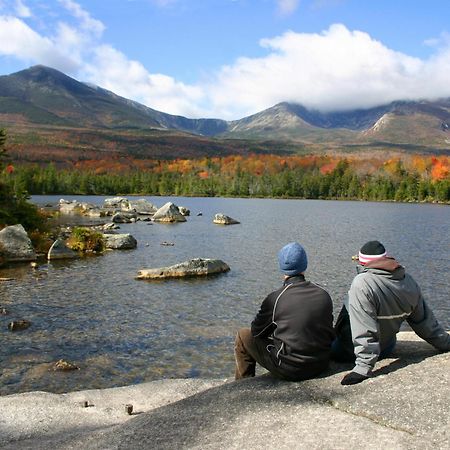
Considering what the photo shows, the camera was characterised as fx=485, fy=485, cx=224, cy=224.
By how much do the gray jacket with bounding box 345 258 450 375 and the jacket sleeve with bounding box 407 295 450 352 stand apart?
0.34 meters

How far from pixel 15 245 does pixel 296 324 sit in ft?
113

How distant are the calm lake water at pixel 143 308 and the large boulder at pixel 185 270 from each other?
0.97 meters

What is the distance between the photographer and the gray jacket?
866cm

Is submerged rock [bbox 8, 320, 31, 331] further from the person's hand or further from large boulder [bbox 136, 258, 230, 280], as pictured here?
the person's hand

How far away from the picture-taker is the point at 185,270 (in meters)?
32.7

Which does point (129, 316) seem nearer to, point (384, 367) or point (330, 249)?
point (384, 367)

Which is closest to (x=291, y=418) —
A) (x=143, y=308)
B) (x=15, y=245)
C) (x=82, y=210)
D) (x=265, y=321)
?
(x=265, y=321)

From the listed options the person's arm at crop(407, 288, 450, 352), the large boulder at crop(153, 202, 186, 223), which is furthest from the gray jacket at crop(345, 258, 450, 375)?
the large boulder at crop(153, 202, 186, 223)

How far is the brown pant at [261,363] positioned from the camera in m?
9.09

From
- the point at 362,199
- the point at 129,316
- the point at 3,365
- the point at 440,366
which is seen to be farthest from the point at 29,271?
the point at 362,199

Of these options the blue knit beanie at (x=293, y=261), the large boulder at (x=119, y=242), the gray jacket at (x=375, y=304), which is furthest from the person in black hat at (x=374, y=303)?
the large boulder at (x=119, y=242)

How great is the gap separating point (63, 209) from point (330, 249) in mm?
66354

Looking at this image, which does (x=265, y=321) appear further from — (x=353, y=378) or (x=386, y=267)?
(x=386, y=267)

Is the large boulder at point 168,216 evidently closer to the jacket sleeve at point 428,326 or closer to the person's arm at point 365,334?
the jacket sleeve at point 428,326
